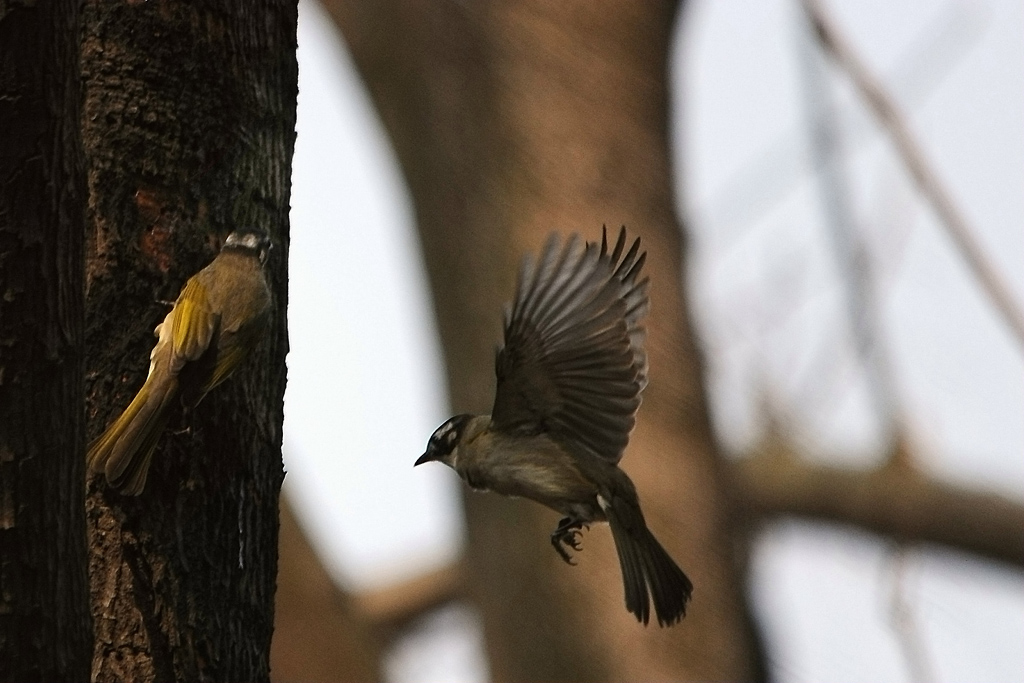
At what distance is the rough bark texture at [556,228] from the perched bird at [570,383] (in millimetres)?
4071

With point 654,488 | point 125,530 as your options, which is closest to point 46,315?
point 125,530

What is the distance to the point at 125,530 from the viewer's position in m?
3.33

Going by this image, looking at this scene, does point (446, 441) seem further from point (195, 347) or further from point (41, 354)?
point (41, 354)

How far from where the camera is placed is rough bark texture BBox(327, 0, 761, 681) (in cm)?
868

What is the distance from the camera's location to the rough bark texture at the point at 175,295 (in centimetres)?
329

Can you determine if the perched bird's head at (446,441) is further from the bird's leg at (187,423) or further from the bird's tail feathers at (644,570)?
the bird's leg at (187,423)

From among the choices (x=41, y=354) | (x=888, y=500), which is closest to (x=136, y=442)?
(x=41, y=354)

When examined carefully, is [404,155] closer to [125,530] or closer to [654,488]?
[654,488]

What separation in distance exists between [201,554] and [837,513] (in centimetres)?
740

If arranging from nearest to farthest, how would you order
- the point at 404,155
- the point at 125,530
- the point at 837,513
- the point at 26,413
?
1. the point at 26,413
2. the point at 125,530
3. the point at 837,513
4. the point at 404,155

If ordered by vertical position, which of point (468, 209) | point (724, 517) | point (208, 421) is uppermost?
point (468, 209)

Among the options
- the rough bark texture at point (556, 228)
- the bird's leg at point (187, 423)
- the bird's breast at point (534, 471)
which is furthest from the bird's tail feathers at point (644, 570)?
the rough bark texture at point (556, 228)

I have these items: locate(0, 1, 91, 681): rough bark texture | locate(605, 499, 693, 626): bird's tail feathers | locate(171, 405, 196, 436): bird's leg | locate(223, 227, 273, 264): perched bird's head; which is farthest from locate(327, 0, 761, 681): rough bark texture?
locate(0, 1, 91, 681): rough bark texture

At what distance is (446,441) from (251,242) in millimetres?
1450
